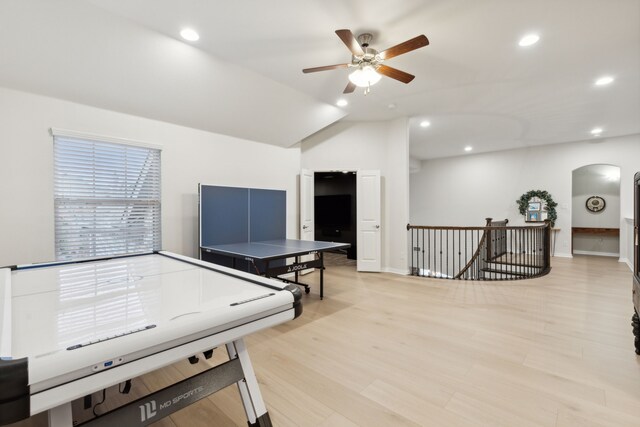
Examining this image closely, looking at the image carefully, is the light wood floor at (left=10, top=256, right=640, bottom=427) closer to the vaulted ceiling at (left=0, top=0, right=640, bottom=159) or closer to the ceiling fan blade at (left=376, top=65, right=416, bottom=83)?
the ceiling fan blade at (left=376, top=65, right=416, bottom=83)

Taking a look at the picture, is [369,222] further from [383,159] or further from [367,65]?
[367,65]

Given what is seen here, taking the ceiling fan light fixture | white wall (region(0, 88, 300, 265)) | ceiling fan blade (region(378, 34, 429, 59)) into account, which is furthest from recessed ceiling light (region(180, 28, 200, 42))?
ceiling fan blade (region(378, 34, 429, 59))

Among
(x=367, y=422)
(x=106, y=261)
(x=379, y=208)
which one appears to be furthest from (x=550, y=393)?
(x=379, y=208)

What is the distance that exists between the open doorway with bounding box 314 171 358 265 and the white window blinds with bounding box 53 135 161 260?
4417 mm

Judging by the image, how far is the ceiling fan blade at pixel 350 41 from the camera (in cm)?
225

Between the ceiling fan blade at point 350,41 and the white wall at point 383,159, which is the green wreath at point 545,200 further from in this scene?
the ceiling fan blade at point 350,41

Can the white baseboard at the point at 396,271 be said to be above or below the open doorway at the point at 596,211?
below

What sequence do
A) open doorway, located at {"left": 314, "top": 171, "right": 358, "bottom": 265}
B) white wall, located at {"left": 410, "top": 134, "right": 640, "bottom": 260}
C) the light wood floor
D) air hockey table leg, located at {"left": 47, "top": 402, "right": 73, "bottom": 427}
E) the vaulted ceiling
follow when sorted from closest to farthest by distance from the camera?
air hockey table leg, located at {"left": 47, "top": 402, "right": 73, "bottom": 427}
the light wood floor
the vaulted ceiling
white wall, located at {"left": 410, "top": 134, "right": 640, "bottom": 260}
open doorway, located at {"left": 314, "top": 171, "right": 358, "bottom": 265}

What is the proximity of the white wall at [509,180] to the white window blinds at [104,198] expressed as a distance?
7996mm

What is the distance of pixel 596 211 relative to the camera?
7.28 m

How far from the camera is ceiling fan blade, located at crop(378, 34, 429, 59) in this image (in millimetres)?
2246

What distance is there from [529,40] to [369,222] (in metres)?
3.46

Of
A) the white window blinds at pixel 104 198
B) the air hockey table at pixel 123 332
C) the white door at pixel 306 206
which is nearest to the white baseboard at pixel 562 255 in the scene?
the white door at pixel 306 206

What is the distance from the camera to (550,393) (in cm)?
189
